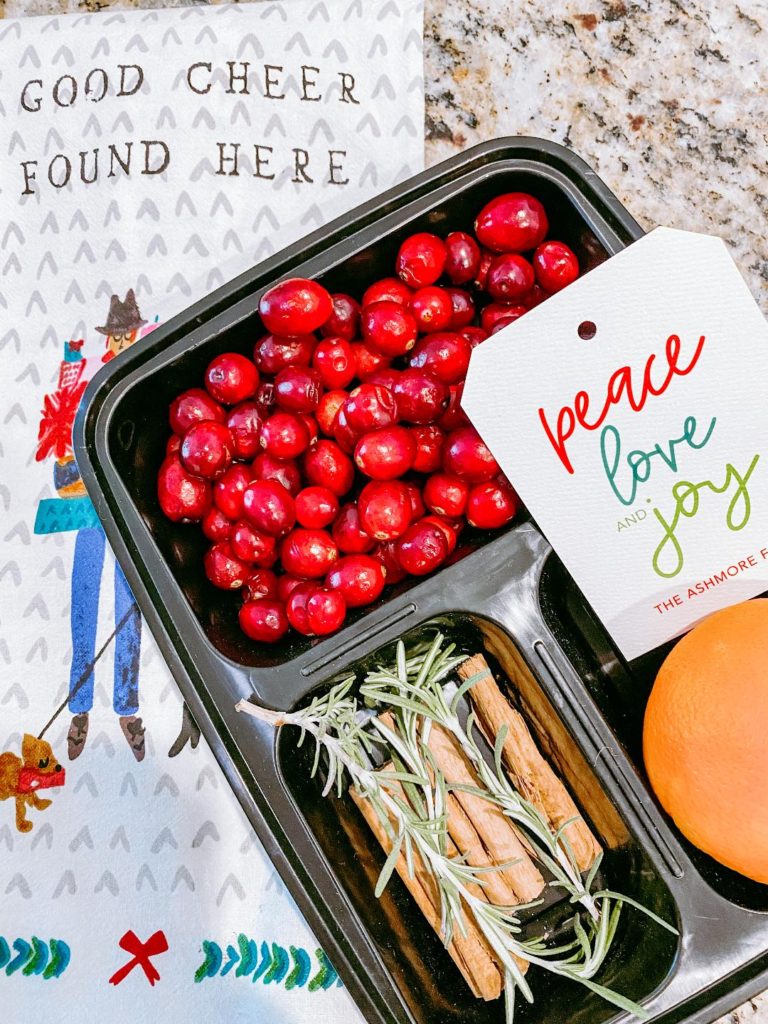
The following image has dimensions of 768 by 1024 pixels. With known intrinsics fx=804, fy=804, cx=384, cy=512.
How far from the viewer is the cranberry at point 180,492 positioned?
2.56 ft

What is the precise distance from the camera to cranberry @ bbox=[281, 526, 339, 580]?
2.47 ft

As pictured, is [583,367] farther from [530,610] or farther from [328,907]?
[328,907]

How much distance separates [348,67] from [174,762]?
2.79 ft

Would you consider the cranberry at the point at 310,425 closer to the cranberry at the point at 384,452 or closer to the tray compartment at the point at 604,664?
the cranberry at the point at 384,452

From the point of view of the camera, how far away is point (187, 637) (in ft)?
2.45

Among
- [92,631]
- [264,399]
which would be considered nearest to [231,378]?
[264,399]

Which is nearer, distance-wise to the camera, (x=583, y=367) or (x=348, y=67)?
(x=583, y=367)

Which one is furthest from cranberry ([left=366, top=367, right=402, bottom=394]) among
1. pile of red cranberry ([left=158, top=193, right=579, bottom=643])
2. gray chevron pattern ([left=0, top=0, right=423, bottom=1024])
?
gray chevron pattern ([left=0, top=0, right=423, bottom=1024])

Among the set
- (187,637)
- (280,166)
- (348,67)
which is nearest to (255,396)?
(187,637)

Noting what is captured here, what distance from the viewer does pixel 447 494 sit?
754 mm

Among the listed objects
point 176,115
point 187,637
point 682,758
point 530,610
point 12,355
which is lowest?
point 682,758

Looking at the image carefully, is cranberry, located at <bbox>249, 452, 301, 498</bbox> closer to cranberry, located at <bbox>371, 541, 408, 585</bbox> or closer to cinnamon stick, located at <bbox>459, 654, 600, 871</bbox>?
cranberry, located at <bbox>371, 541, 408, 585</bbox>

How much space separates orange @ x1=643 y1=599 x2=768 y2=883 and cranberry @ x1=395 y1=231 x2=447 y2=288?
42 centimetres

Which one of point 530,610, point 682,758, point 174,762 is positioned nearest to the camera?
point 682,758
